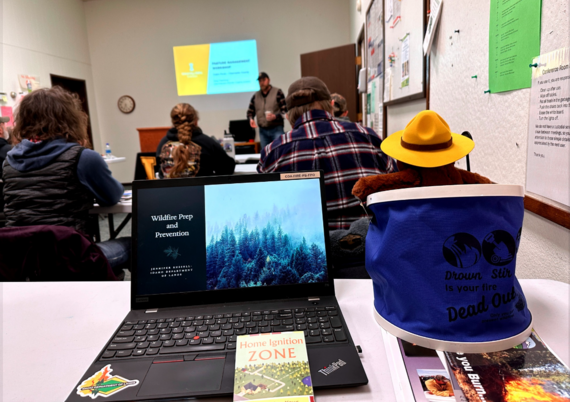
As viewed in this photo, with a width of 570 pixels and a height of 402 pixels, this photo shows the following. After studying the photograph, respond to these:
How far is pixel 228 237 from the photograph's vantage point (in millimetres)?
703

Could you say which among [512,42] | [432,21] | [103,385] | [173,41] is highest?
[173,41]

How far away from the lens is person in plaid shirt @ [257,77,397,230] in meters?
1.27

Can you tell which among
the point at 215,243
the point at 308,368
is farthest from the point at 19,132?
the point at 308,368

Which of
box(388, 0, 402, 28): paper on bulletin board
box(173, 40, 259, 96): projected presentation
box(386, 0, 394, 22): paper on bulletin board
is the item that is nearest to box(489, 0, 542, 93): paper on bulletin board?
box(388, 0, 402, 28): paper on bulletin board

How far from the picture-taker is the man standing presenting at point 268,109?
543 centimetres

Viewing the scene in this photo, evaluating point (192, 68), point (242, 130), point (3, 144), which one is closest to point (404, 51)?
point (3, 144)

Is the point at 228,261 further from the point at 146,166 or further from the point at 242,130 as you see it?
the point at 242,130

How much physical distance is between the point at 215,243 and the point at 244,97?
605 centimetres

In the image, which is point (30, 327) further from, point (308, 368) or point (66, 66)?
point (66, 66)

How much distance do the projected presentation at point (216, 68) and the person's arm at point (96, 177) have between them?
4.94 meters

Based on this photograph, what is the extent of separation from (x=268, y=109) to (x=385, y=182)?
5.08m

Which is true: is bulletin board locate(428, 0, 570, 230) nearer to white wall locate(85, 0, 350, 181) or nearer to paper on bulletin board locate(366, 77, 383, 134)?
paper on bulletin board locate(366, 77, 383, 134)

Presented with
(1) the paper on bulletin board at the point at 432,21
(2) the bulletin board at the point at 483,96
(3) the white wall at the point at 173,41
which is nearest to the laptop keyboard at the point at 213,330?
(2) the bulletin board at the point at 483,96

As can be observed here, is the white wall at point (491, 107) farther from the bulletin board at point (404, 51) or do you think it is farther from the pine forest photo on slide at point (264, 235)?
the pine forest photo on slide at point (264, 235)
